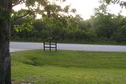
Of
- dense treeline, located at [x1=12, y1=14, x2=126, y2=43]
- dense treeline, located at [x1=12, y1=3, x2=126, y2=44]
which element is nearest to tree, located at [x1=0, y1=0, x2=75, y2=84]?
dense treeline, located at [x1=12, y1=3, x2=126, y2=44]

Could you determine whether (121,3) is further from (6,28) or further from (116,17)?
(116,17)

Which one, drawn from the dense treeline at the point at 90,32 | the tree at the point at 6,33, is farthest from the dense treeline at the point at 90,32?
the tree at the point at 6,33

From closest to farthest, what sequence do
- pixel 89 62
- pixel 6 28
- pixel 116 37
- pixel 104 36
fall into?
pixel 6 28, pixel 89 62, pixel 116 37, pixel 104 36

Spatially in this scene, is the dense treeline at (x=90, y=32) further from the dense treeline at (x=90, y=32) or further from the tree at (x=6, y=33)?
the tree at (x=6, y=33)

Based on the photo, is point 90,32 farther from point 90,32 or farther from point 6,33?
point 6,33

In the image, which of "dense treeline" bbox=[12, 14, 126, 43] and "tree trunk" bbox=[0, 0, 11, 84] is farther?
"dense treeline" bbox=[12, 14, 126, 43]

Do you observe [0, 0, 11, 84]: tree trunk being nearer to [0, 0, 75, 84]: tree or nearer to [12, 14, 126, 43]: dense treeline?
[0, 0, 75, 84]: tree

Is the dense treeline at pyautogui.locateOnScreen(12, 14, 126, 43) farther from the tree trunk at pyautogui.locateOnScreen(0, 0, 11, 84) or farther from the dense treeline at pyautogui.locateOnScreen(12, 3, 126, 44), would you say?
the tree trunk at pyautogui.locateOnScreen(0, 0, 11, 84)

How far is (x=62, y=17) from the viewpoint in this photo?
664cm

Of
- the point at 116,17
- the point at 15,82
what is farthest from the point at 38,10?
the point at 116,17

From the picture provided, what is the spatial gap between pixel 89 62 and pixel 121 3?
8.74 meters

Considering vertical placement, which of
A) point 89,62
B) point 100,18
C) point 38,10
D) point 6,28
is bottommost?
point 89,62

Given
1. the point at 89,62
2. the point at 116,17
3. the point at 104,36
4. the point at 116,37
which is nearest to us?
the point at 89,62

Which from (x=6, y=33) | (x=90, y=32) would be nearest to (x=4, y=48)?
(x=6, y=33)
